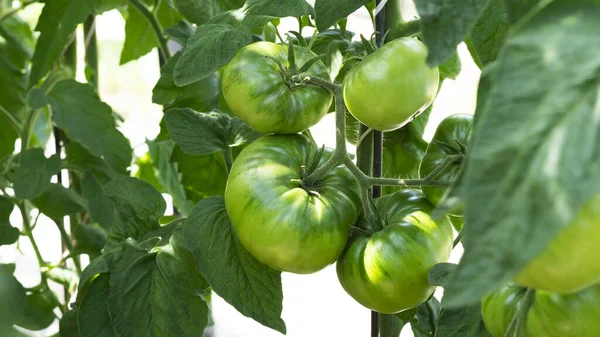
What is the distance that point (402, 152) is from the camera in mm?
447

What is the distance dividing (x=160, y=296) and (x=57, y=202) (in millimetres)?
298

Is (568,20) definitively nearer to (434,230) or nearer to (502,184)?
(502,184)

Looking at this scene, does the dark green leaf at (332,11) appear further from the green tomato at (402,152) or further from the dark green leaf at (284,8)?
the green tomato at (402,152)

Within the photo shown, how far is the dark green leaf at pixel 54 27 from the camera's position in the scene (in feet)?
1.83

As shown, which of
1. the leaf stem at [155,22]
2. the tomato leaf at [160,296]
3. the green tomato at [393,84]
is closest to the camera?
the green tomato at [393,84]

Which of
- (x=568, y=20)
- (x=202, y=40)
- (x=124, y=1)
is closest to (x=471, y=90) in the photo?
(x=124, y=1)

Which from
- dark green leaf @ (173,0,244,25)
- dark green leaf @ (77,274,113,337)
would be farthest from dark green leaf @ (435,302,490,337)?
dark green leaf @ (173,0,244,25)

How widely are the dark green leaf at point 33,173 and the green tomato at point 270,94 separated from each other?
284 millimetres

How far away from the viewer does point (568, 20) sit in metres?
0.15

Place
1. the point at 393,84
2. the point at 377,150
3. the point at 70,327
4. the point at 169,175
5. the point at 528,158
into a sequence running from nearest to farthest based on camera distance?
the point at 528,158 → the point at 393,84 → the point at 377,150 → the point at 70,327 → the point at 169,175

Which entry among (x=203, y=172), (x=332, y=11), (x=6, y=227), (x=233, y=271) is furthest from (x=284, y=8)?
(x=6, y=227)

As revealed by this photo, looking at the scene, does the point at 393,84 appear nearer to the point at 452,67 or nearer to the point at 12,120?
the point at 452,67

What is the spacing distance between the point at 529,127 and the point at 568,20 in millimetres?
33

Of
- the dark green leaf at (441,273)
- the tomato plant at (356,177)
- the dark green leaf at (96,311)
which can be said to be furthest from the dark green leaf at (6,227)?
the dark green leaf at (441,273)
